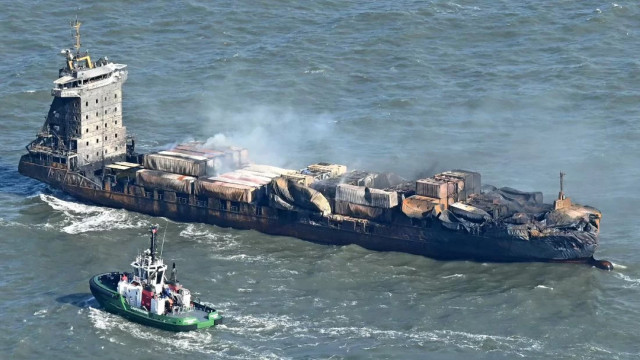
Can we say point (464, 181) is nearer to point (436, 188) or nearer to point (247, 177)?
point (436, 188)

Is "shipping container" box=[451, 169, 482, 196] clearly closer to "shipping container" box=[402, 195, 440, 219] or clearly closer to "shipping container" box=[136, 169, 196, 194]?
"shipping container" box=[402, 195, 440, 219]

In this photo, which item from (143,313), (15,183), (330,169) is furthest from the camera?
(15,183)

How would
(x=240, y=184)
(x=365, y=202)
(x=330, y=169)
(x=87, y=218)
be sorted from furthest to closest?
1. (x=87, y=218)
2. (x=330, y=169)
3. (x=240, y=184)
4. (x=365, y=202)

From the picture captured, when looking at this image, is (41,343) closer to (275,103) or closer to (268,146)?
(268,146)

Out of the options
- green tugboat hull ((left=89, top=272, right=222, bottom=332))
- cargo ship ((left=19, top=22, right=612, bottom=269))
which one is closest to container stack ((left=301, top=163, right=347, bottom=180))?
cargo ship ((left=19, top=22, right=612, bottom=269))

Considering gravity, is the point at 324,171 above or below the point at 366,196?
above

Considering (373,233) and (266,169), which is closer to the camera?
(373,233)

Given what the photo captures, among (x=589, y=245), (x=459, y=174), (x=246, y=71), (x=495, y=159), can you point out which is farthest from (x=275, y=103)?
(x=589, y=245)

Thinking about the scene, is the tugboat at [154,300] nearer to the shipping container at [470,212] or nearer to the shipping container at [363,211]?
the shipping container at [363,211]

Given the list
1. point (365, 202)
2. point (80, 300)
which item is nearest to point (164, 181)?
point (365, 202)
